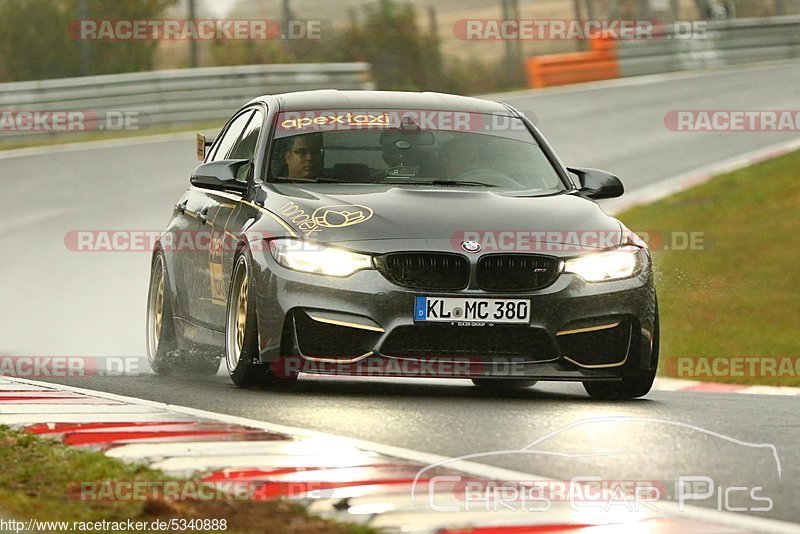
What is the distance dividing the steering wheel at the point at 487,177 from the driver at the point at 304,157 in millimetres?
724

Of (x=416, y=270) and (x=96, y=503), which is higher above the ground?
(x=416, y=270)

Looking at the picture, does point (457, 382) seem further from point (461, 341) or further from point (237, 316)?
point (461, 341)

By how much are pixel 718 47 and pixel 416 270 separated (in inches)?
1115

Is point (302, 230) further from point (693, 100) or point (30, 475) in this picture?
point (693, 100)

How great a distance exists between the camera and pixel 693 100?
94.9 ft

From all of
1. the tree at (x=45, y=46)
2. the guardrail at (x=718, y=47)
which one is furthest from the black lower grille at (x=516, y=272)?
the guardrail at (x=718, y=47)

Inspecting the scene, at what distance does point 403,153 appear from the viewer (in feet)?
29.2

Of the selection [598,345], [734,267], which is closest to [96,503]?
[598,345]

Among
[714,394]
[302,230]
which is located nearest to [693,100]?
[714,394]

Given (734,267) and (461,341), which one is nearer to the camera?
(461,341)

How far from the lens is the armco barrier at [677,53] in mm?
33188

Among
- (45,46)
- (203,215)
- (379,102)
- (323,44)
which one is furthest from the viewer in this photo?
(323,44)

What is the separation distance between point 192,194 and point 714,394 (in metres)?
3.27

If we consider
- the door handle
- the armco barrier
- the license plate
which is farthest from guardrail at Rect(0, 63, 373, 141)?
the license plate
